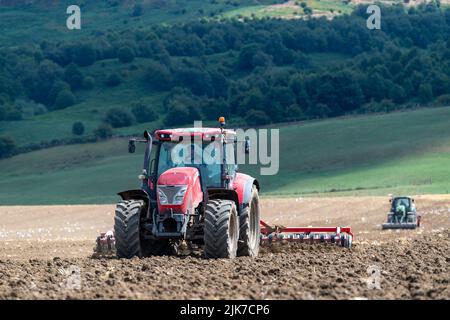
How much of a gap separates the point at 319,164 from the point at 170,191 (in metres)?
47.9

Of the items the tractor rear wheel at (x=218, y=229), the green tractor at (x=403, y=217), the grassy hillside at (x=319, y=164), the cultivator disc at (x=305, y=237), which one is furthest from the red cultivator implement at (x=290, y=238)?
the grassy hillside at (x=319, y=164)

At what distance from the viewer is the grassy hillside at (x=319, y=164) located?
58156 millimetres

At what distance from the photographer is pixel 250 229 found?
21672 mm

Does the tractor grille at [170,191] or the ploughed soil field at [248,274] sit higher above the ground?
the tractor grille at [170,191]

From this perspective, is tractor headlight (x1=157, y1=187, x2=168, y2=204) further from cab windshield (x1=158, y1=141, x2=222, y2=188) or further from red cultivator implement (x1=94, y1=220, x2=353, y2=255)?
red cultivator implement (x1=94, y1=220, x2=353, y2=255)

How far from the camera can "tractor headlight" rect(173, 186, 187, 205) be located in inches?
762

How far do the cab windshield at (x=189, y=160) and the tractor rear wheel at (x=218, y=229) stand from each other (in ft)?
3.00

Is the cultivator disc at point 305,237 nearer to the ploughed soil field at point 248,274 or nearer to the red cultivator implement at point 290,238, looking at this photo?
the red cultivator implement at point 290,238

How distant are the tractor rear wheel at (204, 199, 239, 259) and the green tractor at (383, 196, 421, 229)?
15927 millimetres

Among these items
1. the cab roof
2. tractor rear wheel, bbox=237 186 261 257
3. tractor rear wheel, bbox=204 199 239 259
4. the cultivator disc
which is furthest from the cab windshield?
the cultivator disc

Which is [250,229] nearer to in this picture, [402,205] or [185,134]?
[185,134]

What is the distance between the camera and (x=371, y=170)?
62406mm

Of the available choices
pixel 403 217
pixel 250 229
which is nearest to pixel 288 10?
pixel 403 217
